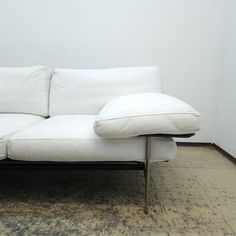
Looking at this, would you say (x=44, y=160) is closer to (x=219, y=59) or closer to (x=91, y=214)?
(x=91, y=214)

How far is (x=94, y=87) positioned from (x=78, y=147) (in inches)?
30.6

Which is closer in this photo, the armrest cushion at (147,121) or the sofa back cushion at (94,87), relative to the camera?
the armrest cushion at (147,121)

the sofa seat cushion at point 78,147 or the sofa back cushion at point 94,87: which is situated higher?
the sofa back cushion at point 94,87

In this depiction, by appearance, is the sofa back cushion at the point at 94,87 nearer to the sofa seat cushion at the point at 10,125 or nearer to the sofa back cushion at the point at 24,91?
the sofa back cushion at the point at 24,91

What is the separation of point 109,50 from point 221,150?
144 centimetres

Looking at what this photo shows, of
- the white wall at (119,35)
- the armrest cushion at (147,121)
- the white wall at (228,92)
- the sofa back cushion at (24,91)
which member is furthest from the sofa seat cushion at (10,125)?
the white wall at (228,92)

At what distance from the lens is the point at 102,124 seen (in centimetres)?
126

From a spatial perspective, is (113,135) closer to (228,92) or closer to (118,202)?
(118,202)

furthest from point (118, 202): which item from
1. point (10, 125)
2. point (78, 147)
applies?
point (10, 125)

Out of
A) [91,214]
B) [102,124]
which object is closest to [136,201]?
[91,214]

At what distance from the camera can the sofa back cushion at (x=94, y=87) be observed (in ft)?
6.48

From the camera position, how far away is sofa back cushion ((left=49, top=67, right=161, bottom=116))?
1.98 m

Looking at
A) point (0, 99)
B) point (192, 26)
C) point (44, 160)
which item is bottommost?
point (44, 160)

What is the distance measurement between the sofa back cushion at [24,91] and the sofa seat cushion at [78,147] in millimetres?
678
